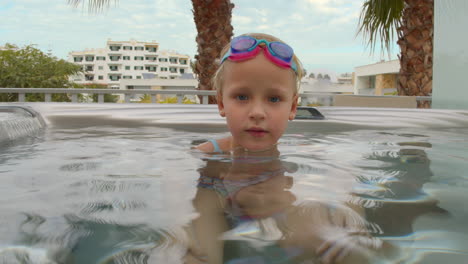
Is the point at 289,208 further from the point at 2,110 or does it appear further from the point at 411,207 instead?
the point at 2,110

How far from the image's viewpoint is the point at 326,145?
2635mm

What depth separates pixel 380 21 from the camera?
646cm

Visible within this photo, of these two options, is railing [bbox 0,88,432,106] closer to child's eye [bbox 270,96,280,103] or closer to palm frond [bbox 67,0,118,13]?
palm frond [bbox 67,0,118,13]

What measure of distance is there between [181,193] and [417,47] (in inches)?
237

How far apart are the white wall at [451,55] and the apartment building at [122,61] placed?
84703mm

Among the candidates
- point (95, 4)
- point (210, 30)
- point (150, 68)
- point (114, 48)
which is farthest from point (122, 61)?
point (95, 4)

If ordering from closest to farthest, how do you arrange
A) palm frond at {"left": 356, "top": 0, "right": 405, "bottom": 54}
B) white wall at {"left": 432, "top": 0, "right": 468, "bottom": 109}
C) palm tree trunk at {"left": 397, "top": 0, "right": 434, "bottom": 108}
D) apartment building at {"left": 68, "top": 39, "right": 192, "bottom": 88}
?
white wall at {"left": 432, "top": 0, "right": 468, "bottom": 109}, palm tree trunk at {"left": 397, "top": 0, "right": 434, "bottom": 108}, palm frond at {"left": 356, "top": 0, "right": 405, "bottom": 54}, apartment building at {"left": 68, "top": 39, "right": 192, "bottom": 88}

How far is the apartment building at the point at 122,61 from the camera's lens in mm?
86938

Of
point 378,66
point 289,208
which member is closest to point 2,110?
point 289,208

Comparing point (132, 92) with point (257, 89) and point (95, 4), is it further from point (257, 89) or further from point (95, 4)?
point (257, 89)

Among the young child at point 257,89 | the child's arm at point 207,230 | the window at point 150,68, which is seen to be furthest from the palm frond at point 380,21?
the window at point 150,68

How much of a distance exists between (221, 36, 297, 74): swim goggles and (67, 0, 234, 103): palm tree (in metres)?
4.72

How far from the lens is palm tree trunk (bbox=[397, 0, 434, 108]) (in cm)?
606

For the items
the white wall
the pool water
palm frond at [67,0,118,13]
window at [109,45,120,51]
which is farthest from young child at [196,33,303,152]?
window at [109,45,120,51]
